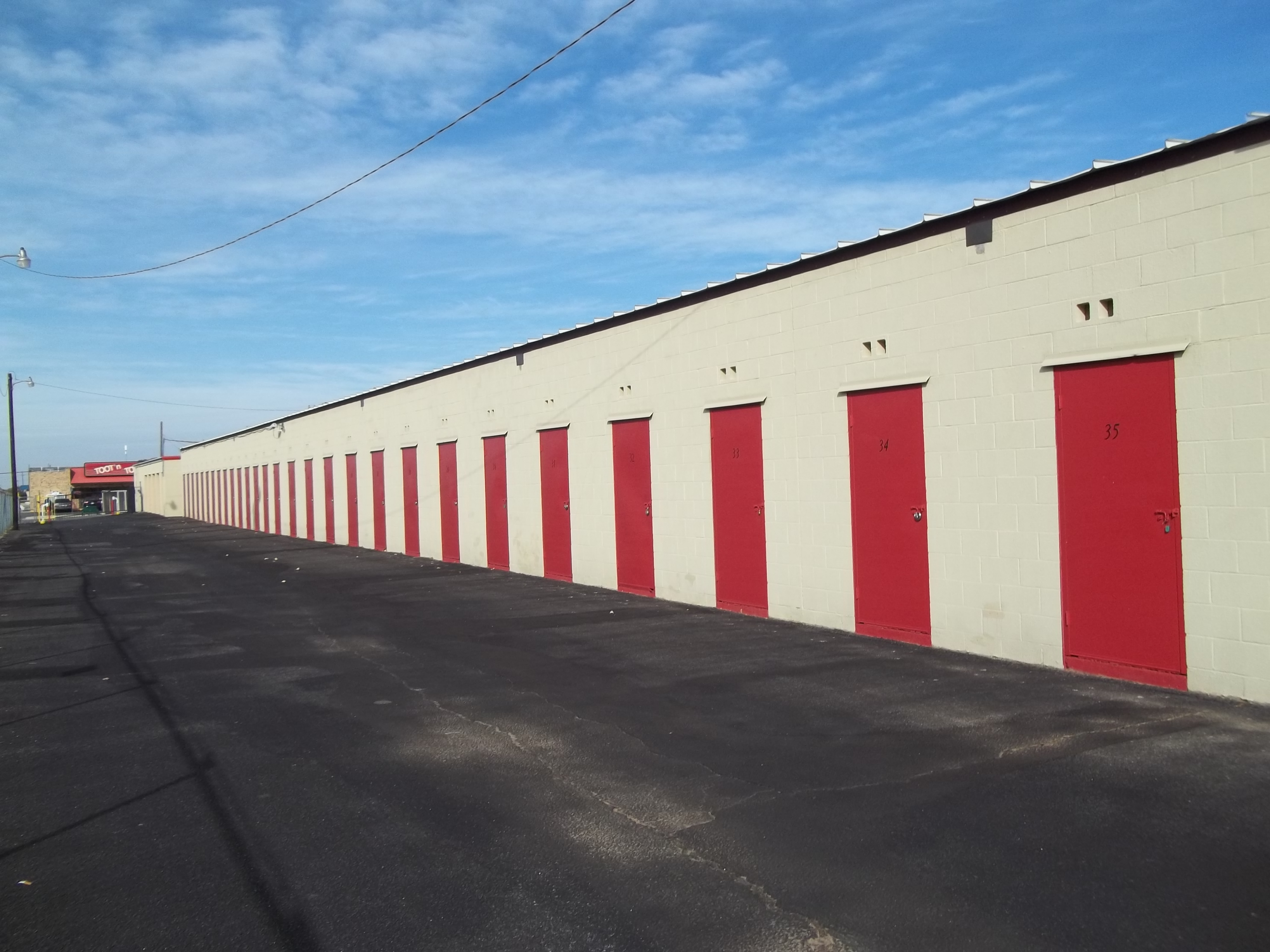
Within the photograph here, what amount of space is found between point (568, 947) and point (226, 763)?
3.89m

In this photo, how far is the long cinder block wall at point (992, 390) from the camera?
7707 millimetres

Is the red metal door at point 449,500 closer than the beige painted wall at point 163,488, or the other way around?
the red metal door at point 449,500

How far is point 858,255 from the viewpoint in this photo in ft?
37.8

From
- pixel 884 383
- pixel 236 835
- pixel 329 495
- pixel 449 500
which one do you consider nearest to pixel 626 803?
pixel 236 835

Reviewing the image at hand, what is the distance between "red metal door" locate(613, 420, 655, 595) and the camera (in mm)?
16109

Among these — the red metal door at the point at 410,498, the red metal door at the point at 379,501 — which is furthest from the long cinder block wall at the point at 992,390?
the red metal door at the point at 379,501

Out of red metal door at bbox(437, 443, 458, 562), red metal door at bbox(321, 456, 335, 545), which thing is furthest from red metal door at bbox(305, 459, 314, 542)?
red metal door at bbox(437, 443, 458, 562)

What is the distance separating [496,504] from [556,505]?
10.5 feet

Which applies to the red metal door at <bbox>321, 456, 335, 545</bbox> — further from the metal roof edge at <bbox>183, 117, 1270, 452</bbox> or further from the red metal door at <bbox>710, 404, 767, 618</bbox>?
the red metal door at <bbox>710, 404, 767, 618</bbox>

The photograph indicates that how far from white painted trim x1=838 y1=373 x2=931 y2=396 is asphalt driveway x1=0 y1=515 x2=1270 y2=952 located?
2.97m

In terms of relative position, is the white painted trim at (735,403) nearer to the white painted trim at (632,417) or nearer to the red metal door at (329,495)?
the white painted trim at (632,417)

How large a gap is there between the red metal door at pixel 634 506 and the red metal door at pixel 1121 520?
7.91 m

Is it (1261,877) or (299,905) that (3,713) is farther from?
(1261,877)

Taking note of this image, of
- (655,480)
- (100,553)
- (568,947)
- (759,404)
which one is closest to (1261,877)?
(568,947)
